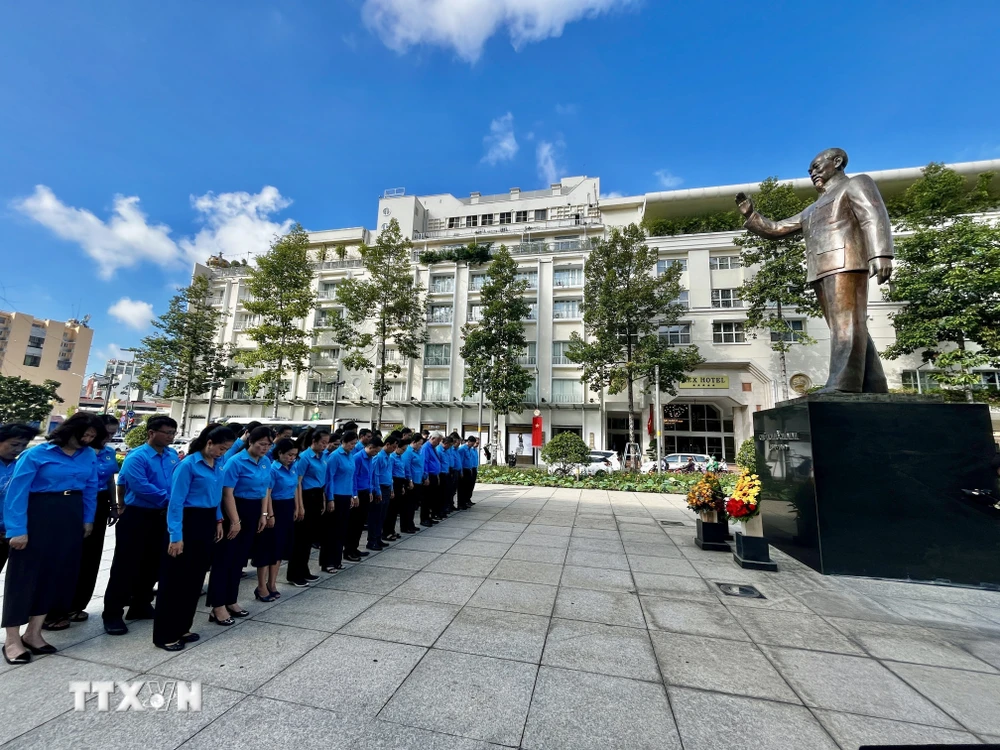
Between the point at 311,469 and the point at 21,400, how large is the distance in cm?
3682

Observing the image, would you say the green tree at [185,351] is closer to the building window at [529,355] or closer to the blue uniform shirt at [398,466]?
the building window at [529,355]

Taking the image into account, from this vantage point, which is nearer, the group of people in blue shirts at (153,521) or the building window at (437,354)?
the group of people in blue shirts at (153,521)

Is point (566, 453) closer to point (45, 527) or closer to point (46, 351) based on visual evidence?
point (45, 527)

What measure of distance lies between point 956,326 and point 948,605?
71.2 ft

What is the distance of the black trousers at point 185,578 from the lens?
3.09 meters

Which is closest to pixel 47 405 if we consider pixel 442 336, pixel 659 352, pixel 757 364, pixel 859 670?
pixel 442 336

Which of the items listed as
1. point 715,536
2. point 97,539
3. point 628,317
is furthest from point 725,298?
point 97,539

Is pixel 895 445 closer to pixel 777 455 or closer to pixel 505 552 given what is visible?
pixel 777 455

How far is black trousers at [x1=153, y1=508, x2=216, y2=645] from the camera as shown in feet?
10.1

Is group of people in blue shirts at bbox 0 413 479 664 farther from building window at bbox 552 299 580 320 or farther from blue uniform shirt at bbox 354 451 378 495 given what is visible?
building window at bbox 552 299 580 320

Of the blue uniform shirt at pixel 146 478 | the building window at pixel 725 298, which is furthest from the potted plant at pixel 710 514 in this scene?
the building window at pixel 725 298

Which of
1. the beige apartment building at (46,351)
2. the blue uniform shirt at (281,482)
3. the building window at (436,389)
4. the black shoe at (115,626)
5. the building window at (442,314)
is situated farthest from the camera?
the beige apartment building at (46,351)

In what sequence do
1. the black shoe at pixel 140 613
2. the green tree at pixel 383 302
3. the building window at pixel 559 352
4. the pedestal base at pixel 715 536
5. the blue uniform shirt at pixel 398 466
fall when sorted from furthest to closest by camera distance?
1. the building window at pixel 559 352
2. the green tree at pixel 383 302
3. the blue uniform shirt at pixel 398 466
4. the pedestal base at pixel 715 536
5. the black shoe at pixel 140 613

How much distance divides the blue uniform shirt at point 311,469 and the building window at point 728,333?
85.8ft
